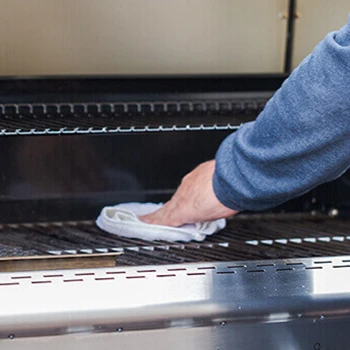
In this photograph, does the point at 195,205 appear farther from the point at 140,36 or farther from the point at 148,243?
the point at 140,36

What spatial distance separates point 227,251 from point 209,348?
25 centimetres

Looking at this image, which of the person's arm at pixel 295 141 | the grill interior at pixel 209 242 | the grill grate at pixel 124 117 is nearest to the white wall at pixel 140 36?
the grill grate at pixel 124 117

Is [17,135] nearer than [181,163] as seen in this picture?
Yes

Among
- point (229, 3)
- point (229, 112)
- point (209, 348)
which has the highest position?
point (229, 3)

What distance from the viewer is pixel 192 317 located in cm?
83

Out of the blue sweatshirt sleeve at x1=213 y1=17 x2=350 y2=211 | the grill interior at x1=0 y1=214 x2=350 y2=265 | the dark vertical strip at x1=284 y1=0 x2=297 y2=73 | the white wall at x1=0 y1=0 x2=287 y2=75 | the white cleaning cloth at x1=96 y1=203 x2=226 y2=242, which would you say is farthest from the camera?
the dark vertical strip at x1=284 y1=0 x2=297 y2=73

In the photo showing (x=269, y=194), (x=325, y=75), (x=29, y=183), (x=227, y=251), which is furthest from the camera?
(x=29, y=183)

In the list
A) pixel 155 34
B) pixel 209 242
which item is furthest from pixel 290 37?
pixel 209 242

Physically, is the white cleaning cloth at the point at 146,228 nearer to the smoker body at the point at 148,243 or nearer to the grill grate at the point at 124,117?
the smoker body at the point at 148,243

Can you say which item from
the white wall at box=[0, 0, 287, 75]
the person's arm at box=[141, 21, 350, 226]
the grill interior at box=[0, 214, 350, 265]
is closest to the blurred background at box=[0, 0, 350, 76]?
the white wall at box=[0, 0, 287, 75]

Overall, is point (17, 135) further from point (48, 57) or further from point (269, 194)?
point (269, 194)

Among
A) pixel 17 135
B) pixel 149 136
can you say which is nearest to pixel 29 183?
pixel 17 135

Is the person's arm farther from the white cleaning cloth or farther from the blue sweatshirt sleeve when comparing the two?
the white cleaning cloth

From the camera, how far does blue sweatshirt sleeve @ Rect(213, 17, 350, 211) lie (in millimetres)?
789
